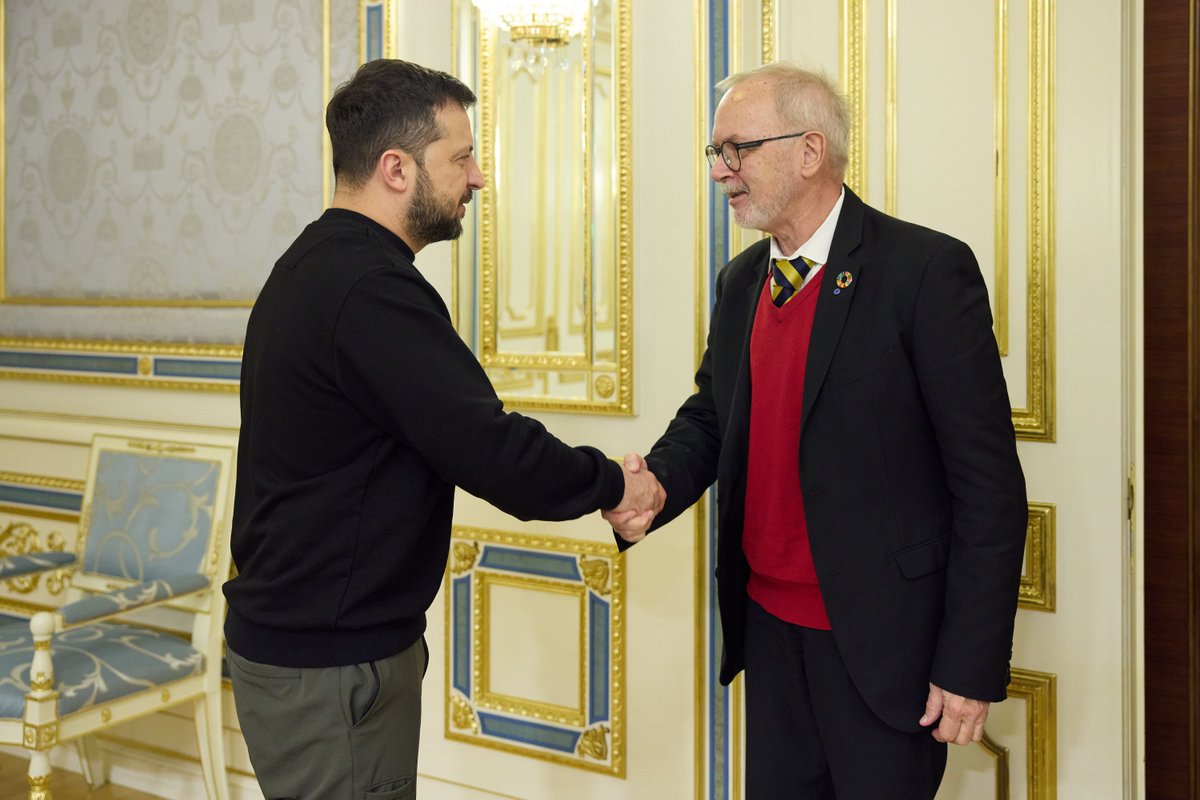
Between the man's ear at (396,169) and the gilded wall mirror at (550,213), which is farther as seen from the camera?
the gilded wall mirror at (550,213)

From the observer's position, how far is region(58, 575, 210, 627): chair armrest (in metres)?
2.76

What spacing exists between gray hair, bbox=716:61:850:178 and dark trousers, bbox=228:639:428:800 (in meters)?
1.10

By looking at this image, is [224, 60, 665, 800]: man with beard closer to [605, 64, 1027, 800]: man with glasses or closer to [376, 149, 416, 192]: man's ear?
[376, 149, 416, 192]: man's ear

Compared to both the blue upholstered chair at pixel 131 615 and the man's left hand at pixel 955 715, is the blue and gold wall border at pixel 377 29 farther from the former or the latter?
the man's left hand at pixel 955 715

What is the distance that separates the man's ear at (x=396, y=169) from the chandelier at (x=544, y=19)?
43.1 inches

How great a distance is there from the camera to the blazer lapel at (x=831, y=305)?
6.07 feet

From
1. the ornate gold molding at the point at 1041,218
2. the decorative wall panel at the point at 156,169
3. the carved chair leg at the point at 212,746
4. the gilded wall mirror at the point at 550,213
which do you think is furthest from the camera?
the decorative wall panel at the point at 156,169

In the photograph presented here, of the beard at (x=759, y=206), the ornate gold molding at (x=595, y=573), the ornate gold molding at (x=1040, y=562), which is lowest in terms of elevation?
the ornate gold molding at (x=595, y=573)

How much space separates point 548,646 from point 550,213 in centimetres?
109

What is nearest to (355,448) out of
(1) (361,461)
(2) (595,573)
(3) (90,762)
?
(1) (361,461)

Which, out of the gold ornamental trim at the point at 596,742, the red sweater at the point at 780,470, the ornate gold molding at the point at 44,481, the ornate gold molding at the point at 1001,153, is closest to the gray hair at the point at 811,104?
the red sweater at the point at 780,470

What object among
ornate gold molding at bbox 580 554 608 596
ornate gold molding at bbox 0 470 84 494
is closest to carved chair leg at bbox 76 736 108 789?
ornate gold molding at bbox 0 470 84 494

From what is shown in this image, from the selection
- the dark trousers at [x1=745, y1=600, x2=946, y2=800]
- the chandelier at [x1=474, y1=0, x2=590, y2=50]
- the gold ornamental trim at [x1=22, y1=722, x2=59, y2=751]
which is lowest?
the gold ornamental trim at [x1=22, y1=722, x2=59, y2=751]

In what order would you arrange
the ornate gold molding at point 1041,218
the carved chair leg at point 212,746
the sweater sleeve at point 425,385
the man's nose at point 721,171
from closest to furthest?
the sweater sleeve at point 425,385
the man's nose at point 721,171
the ornate gold molding at point 1041,218
the carved chair leg at point 212,746
